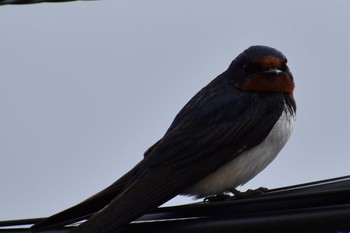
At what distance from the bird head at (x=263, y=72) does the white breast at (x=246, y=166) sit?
0.75 feet

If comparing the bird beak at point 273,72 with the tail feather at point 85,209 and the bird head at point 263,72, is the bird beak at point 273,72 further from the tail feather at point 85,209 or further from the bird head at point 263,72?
the tail feather at point 85,209

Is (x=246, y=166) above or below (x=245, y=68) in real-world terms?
below

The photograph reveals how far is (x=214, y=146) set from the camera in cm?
414

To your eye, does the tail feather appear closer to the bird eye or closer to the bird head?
the bird head

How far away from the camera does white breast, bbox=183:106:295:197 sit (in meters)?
4.13

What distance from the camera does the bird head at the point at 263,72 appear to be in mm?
4668

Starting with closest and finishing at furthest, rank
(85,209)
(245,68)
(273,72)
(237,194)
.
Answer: (85,209) < (237,194) < (273,72) < (245,68)

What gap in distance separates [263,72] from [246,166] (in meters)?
0.70

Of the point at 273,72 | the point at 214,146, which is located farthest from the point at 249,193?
the point at 273,72

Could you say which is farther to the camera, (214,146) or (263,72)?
(263,72)

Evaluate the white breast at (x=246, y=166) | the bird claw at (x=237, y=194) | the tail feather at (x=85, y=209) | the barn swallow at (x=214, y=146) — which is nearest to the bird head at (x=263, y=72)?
the barn swallow at (x=214, y=146)

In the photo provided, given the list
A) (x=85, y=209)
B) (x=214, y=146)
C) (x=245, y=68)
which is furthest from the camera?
(x=245, y=68)

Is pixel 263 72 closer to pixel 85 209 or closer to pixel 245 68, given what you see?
pixel 245 68

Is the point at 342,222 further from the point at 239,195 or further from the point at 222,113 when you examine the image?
the point at 222,113
